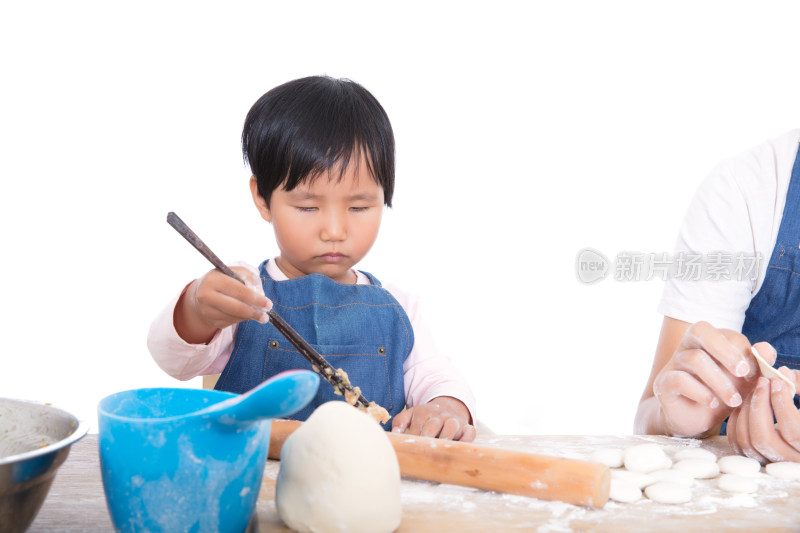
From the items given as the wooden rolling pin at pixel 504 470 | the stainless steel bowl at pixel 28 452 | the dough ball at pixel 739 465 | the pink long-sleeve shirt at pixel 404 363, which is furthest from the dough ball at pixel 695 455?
the stainless steel bowl at pixel 28 452

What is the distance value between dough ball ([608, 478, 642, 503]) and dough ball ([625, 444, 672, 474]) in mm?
129

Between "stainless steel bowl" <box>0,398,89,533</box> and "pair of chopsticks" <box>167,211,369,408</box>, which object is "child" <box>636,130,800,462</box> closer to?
"pair of chopsticks" <box>167,211,369,408</box>

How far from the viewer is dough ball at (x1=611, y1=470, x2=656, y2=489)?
0.93 meters

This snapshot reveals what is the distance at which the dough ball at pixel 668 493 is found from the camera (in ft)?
2.83

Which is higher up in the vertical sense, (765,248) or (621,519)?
(765,248)

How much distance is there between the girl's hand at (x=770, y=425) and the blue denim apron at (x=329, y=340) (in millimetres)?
696

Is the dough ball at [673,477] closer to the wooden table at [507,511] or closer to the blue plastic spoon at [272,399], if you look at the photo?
the wooden table at [507,511]

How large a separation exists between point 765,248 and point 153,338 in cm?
130

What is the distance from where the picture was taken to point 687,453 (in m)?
1.08

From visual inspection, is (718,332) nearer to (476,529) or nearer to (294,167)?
(476,529)

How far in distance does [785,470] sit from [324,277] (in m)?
0.91

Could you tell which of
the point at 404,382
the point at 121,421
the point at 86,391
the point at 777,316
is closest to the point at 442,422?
the point at 404,382

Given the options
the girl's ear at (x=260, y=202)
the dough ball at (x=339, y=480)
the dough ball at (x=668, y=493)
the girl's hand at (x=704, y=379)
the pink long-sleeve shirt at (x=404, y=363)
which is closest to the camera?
the dough ball at (x=339, y=480)

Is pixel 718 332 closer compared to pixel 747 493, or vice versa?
pixel 747 493
